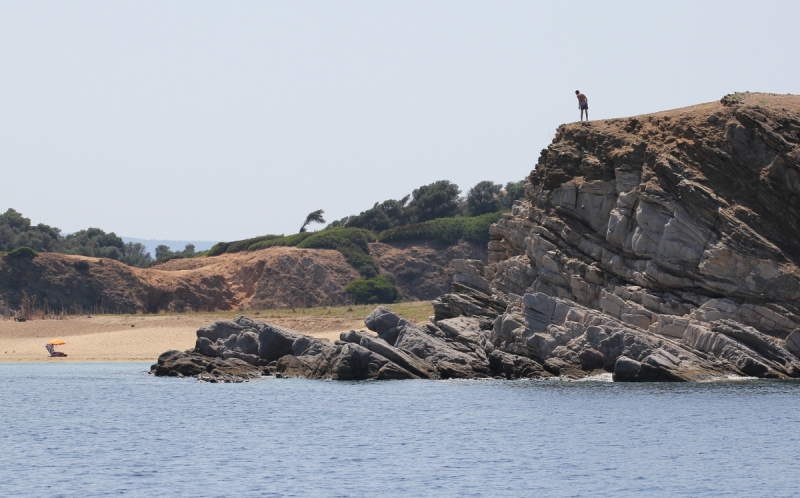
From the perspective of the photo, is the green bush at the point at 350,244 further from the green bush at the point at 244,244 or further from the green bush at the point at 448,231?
the green bush at the point at 244,244

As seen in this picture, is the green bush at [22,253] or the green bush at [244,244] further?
the green bush at [244,244]

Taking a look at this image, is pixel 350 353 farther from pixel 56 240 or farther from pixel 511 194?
pixel 56 240

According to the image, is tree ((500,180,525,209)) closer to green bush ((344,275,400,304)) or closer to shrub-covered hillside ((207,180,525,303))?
shrub-covered hillside ((207,180,525,303))

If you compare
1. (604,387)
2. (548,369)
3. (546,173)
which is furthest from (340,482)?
(546,173)

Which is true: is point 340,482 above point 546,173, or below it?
below

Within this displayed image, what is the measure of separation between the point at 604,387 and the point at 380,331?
13.1 m

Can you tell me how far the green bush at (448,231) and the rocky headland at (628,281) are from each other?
142 feet

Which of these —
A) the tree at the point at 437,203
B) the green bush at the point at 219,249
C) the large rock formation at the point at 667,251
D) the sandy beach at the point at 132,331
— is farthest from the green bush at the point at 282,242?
the large rock formation at the point at 667,251

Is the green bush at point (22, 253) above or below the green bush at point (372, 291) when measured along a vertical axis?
above

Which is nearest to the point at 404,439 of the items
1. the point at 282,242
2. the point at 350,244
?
the point at 350,244

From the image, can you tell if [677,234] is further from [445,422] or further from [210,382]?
[210,382]

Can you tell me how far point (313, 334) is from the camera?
67188 millimetres

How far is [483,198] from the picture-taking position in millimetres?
110375

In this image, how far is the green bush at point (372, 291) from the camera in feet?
288
